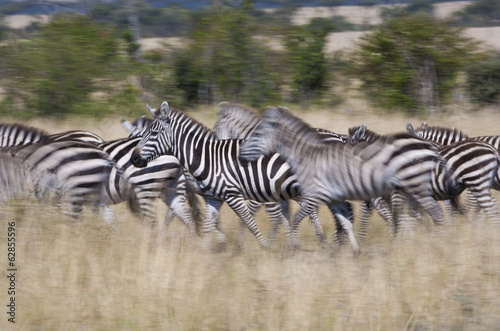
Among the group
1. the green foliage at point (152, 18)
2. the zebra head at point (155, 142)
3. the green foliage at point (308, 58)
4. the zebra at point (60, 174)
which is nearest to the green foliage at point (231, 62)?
the green foliage at point (308, 58)

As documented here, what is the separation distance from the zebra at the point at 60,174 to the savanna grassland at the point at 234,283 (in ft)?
0.79

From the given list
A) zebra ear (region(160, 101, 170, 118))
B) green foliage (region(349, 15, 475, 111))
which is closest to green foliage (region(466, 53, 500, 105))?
green foliage (region(349, 15, 475, 111))

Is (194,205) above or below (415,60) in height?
above

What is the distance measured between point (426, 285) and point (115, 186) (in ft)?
12.1

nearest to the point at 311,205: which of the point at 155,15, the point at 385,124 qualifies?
Result: the point at 385,124

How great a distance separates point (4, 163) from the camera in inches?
220

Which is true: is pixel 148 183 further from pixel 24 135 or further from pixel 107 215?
pixel 24 135

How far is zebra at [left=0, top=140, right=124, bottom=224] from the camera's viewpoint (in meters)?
5.44

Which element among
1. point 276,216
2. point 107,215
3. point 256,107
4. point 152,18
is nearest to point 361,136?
point 276,216

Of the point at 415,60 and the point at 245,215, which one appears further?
the point at 415,60

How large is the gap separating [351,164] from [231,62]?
15765 millimetres

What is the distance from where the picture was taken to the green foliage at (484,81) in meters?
20.9

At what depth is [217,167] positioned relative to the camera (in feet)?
22.1

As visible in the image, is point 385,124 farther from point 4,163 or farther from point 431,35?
point 4,163
